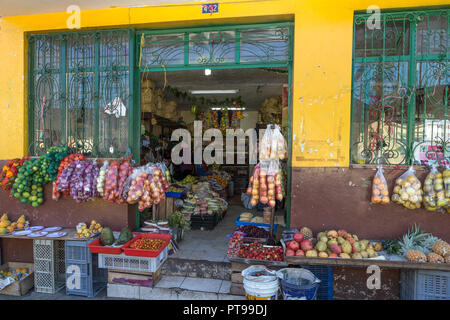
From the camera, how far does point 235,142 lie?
954 centimetres

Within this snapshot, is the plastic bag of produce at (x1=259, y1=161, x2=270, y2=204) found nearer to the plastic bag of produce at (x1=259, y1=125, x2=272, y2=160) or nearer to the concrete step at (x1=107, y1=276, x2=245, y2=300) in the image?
the plastic bag of produce at (x1=259, y1=125, x2=272, y2=160)

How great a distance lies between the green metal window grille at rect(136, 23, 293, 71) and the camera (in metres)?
3.85

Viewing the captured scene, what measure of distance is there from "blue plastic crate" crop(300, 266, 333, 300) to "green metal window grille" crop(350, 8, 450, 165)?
1.52 m

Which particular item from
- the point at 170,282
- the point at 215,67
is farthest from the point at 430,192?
the point at 170,282

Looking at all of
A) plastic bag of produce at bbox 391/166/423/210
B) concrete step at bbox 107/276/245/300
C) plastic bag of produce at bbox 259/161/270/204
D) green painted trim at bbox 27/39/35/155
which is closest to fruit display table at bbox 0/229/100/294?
concrete step at bbox 107/276/245/300

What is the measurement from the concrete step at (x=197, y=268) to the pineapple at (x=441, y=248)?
2544mm

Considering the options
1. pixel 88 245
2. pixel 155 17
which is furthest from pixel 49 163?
pixel 155 17

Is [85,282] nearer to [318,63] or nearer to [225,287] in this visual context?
[225,287]

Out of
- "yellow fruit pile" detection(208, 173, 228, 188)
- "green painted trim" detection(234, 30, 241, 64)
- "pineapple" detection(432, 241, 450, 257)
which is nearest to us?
"pineapple" detection(432, 241, 450, 257)

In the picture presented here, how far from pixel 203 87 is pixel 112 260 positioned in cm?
499

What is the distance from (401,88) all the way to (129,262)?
14.4ft

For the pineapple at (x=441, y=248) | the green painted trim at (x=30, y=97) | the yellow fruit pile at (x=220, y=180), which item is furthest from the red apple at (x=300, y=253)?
the yellow fruit pile at (x=220, y=180)

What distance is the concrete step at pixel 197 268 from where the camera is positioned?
3.75 metres

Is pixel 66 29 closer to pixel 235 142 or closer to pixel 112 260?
pixel 112 260
